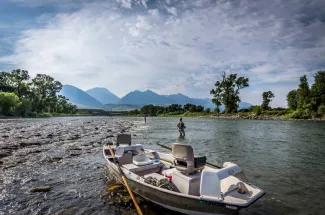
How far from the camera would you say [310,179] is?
39.3 ft

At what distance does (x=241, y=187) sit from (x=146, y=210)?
3754mm

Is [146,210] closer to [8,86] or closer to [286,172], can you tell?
[286,172]

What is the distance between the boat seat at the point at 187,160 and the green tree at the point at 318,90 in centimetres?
7881

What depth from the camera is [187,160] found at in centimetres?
858

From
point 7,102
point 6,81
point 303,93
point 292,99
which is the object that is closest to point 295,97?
point 292,99

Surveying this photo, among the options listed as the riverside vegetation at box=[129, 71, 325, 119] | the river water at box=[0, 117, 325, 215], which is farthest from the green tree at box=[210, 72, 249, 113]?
the river water at box=[0, 117, 325, 215]

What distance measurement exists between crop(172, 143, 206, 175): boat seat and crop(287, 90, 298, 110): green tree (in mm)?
100935

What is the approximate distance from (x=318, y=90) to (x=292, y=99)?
2449cm

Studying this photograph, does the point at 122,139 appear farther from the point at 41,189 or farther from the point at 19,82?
the point at 19,82

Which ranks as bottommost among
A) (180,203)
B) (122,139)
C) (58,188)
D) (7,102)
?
(58,188)

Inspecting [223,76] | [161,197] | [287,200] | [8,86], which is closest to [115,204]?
[161,197]

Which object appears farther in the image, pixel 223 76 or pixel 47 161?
pixel 223 76

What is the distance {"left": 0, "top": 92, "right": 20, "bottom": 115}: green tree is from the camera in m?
86.2

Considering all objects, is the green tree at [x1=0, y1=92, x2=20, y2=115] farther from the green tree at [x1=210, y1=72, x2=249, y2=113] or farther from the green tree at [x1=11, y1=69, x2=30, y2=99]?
the green tree at [x1=210, y1=72, x2=249, y2=113]
